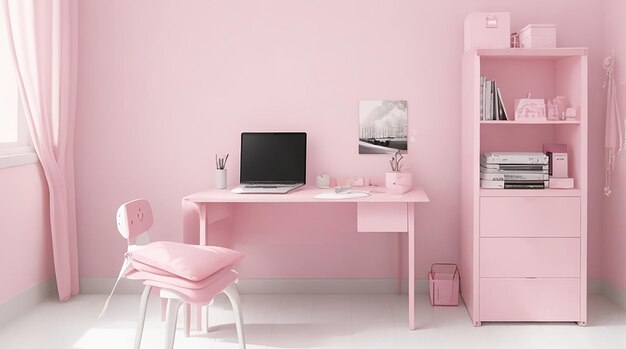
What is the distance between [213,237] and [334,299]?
86cm

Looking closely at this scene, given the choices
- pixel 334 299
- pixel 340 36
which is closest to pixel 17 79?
pixel 340 36

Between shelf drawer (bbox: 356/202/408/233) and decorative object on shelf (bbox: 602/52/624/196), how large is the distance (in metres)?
1.31

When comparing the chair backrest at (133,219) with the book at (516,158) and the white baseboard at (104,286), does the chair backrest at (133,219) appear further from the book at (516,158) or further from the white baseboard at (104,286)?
the book at (516,158)

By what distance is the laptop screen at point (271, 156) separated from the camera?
396cm

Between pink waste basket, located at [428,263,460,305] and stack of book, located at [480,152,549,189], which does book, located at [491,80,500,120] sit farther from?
pink waste basket, located at [428,263,460,305]

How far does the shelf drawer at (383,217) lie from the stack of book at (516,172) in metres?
0.50

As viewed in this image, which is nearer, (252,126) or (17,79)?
(17,79)

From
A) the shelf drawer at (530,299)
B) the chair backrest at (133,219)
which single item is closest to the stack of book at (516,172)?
the shelf drawer at (530,299)

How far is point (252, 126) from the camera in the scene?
4.17 meters

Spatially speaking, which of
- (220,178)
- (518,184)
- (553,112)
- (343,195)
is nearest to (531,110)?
(553,112)

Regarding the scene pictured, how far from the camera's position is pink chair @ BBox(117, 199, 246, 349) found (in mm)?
2639

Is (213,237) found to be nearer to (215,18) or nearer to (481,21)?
(215,18)

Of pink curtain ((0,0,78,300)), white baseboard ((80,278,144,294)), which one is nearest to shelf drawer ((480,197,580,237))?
white baseboard ((80,278,144,294))

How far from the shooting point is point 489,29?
372 cm
